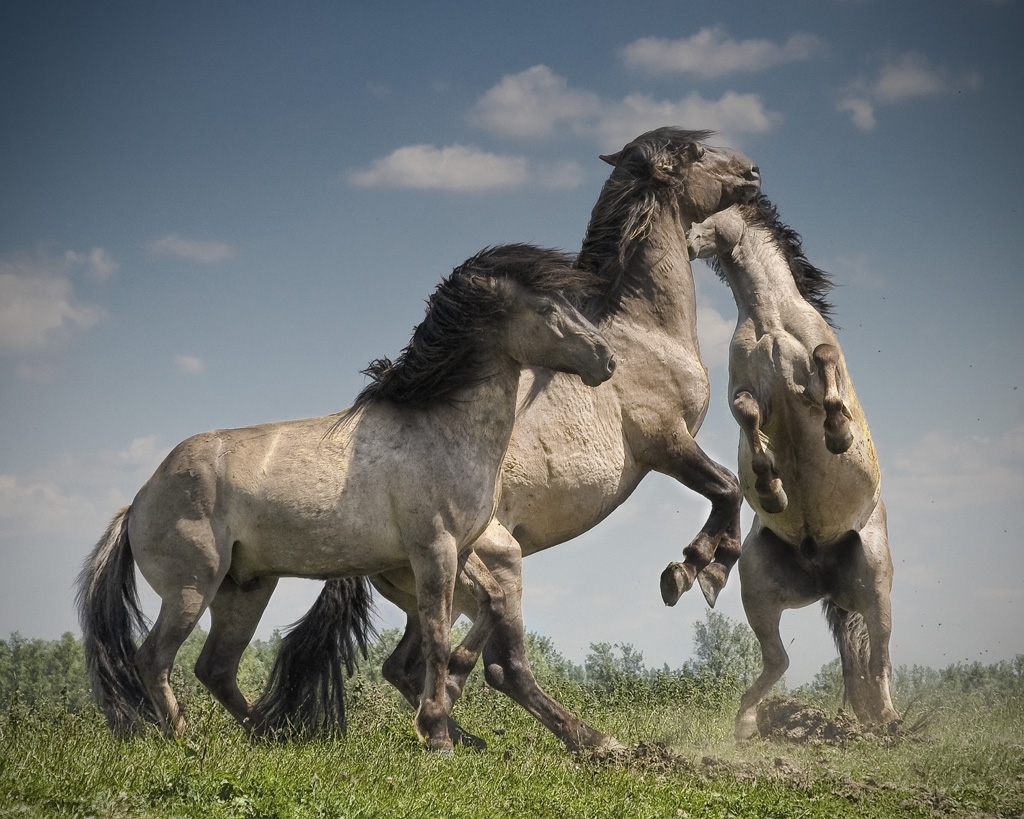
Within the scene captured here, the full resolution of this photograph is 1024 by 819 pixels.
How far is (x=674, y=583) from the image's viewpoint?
7.39m

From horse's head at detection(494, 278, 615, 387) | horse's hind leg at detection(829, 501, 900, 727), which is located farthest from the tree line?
horse's head at detection(494, 278, 615, 387)

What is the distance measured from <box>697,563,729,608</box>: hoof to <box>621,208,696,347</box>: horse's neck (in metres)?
1.65

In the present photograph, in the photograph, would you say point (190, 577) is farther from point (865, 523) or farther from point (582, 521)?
point (865, 523)

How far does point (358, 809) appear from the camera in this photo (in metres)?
4.40

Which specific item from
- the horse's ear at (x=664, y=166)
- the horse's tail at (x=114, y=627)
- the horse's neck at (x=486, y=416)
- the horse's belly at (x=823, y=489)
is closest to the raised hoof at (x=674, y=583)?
the horse's belly at (x=823, y=489)

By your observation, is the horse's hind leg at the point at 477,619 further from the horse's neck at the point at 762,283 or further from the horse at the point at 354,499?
the horse's neck at the point at 762,283

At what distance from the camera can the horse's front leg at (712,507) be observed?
7605 mm

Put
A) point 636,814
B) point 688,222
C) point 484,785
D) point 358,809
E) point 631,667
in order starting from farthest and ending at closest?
1. point 631,667
2. point 688,222
3. point 484,785
4. point 636,814
5. point 358,809

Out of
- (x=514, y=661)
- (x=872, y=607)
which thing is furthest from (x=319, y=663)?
(x=872, y=607)

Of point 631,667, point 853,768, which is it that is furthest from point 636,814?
point 631,667

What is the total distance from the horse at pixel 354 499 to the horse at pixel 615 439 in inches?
21.7

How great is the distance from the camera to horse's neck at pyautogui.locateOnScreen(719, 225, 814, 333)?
8.66m

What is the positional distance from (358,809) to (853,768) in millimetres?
3563

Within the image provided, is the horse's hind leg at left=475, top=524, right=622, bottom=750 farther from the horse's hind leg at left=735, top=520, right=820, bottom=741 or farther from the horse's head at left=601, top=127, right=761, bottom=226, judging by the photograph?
the horse's head at left=601, top=127, right=761, bottom=226
